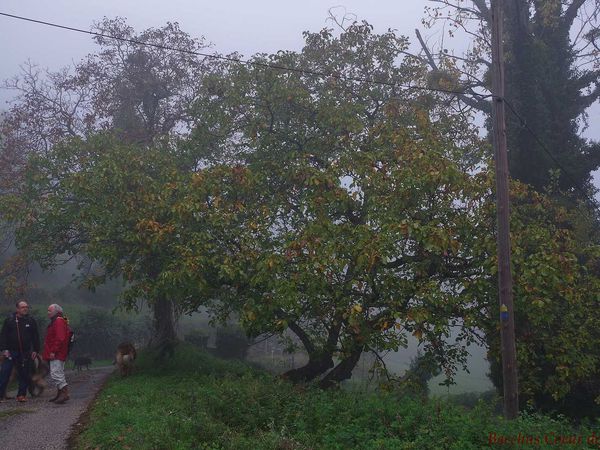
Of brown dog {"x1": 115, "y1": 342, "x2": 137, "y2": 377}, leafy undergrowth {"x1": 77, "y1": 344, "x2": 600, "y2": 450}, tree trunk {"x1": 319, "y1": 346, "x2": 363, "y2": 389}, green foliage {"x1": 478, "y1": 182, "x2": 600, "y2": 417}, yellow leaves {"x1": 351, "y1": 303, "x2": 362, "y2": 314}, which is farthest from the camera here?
brown dog {"x1": 115, "y1": 342, "x2": 137, "y2": 377}

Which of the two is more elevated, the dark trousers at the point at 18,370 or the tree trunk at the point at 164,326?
the tree trunk at the point at 164,326

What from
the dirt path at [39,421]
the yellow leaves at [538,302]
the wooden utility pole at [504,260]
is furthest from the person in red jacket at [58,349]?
the yellow leaves at [538,302]

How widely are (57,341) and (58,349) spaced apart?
13 centimetres

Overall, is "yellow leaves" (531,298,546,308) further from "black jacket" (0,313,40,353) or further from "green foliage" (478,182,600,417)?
"black jacket" (0,313,40,353)

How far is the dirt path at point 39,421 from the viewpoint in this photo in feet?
27.2

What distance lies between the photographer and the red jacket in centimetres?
1116

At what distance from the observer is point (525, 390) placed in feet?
41.6

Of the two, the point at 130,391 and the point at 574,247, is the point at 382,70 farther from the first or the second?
the point at 130,391

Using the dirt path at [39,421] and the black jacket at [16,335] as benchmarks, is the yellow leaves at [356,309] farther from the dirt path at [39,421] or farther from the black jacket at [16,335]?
the black jacket at [16,335]

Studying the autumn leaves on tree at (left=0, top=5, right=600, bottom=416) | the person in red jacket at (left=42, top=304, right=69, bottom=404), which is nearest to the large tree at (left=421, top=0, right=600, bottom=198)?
the autumn leaves on tree at (left=0, top=5, right=600, bottom=416)

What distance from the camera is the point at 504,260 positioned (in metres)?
10.4

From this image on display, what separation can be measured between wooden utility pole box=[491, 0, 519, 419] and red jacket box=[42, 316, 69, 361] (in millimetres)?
7080

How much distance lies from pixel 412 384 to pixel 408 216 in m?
3.00

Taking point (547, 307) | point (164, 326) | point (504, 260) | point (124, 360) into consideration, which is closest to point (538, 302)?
point (547, 307)
